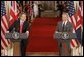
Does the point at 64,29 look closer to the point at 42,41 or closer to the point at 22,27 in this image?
the point at 22,27

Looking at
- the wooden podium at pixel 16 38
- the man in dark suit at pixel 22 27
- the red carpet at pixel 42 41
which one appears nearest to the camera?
the wooden podium at pixel 16 38

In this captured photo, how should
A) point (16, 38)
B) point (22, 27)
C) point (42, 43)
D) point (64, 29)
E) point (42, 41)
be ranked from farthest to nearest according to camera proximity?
point (42, 41), point (42, 43), point (22, 27), point (64, 29), point (16, 38)

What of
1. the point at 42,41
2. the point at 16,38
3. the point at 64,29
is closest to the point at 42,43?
the point at 42,41

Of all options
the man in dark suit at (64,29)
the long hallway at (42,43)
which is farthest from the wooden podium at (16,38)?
the long hallway at (42,43)

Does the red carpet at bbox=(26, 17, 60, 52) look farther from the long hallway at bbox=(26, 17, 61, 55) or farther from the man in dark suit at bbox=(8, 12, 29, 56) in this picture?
the man in dark suit at bbox=(8, 12, 29, 56)

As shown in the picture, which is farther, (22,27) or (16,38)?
(22,27)

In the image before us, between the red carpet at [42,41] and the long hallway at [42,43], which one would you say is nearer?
the long hallway at [42,43]

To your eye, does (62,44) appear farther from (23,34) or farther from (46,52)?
(46,52)

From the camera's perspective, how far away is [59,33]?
6.29 meters

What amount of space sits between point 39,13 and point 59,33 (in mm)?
11125

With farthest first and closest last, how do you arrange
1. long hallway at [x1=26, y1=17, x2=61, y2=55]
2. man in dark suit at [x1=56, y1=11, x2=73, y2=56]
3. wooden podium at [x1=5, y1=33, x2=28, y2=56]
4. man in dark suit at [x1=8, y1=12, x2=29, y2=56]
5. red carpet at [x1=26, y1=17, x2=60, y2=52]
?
red carpet at [x1=26, y1=17, x2=60, y2=52] → long hallway at [x1=26, y1=17, x2=61, y2=55] → man in dark suit at [x1=8, y1=12, x2=29, y2=56] → man in dark suit at [x1=56, y1=11, x2=73, y2=56] → wooden podium at [x1=5, y1=33, x2=28, y2=56]

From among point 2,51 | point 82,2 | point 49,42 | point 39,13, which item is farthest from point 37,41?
point 39,13

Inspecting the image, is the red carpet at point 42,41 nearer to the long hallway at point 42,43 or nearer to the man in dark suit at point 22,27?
the long hallway at point 42,43

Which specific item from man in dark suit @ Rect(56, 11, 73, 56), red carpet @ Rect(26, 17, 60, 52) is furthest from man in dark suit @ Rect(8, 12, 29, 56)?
red carpet @ Rect(26, 17, 60, 52)
